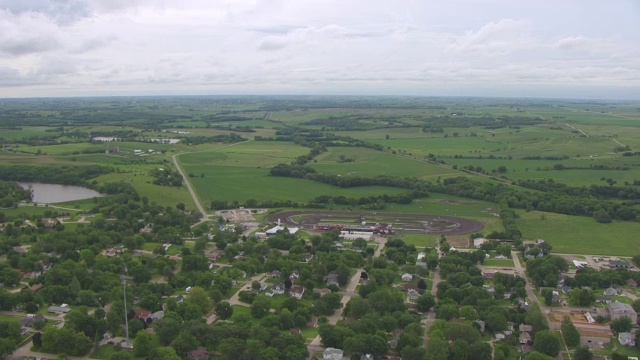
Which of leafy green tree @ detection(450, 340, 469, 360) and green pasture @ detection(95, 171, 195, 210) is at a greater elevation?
green pasture @ detection(95, 171, 195, 210)

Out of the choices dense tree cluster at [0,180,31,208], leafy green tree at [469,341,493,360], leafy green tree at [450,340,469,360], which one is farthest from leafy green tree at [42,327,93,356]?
dense tree cluster at [0,180,31,208]

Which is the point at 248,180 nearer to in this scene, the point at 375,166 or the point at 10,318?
the point at 375,166

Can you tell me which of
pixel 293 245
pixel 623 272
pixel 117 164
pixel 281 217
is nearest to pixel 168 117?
pixel 117 164

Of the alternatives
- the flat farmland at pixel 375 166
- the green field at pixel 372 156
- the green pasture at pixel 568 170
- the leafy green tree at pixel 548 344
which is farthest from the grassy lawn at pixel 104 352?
the green pasture at pixel 568 170

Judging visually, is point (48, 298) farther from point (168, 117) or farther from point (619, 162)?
point (168, 117)

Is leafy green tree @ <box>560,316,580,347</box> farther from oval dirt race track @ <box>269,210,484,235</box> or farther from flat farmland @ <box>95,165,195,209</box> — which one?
flat farmland @ <box>95,165,195,209</box>

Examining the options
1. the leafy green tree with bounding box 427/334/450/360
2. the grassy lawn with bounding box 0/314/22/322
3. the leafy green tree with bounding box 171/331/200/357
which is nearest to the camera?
the leafy green tree with bounding box 427/334/450/360
